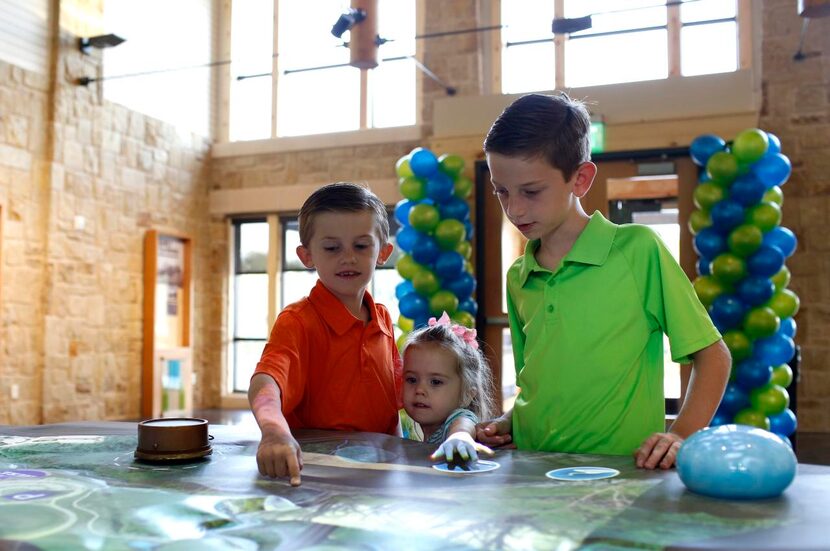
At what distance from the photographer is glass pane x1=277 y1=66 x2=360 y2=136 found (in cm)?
870

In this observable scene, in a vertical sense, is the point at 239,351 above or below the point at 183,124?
below

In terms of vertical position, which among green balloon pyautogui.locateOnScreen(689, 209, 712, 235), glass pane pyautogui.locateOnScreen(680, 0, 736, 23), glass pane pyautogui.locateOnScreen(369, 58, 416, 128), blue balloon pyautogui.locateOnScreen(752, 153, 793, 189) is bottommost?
green balloon pyautogui.locateOnScreen(689, 209, 712, 235)

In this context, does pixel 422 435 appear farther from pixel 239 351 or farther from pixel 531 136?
pixel 239 351

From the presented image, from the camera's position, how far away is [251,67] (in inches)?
366

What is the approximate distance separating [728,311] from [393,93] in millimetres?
4817

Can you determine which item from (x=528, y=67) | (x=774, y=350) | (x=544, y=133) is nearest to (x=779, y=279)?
(x=774, y=350)

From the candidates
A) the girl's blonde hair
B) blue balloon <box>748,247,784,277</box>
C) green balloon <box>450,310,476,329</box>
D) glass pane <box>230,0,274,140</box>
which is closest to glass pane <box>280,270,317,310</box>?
glass pane <box>230,0,274,140</box>

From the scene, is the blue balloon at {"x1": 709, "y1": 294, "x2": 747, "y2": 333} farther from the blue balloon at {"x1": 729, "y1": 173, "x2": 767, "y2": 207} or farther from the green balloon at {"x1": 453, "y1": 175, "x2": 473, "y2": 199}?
the green balloon at {"x1": 453, "y1": 175, "x2": 473, "y2": 199}

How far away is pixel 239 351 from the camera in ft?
29.5

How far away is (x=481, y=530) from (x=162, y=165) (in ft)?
26.5

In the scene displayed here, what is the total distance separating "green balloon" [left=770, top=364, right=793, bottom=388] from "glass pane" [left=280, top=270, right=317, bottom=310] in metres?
5.20

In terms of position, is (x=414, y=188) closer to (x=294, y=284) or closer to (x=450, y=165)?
(x=450, y=165)

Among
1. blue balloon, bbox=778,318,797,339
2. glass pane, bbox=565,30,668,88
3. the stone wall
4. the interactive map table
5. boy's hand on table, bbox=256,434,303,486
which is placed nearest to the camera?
the interactive map table

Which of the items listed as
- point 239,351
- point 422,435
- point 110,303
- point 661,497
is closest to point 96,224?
point 110,303
